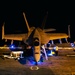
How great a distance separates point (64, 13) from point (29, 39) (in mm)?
43115

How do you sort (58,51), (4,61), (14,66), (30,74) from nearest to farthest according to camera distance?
(30,74) < (14,66) < (4,61) < (58,51)

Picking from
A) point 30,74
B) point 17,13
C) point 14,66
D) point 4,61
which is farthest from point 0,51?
point 17,13

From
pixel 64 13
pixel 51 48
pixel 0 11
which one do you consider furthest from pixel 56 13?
pixel 51 48

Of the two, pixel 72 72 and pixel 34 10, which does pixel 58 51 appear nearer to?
pixel 72 72

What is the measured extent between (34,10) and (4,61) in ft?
146

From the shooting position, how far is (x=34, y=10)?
7106cm

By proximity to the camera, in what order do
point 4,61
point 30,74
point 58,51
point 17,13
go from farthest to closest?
point 17,13 < point 58,51 < point 4,61 < point 30,74

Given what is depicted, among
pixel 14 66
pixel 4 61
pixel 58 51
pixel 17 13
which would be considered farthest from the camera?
pixel 17 13

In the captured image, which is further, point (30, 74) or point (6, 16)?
point (6, 16)

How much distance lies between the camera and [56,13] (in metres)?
69.8

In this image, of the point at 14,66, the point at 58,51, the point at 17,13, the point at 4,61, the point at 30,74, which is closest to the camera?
the point at 30,74

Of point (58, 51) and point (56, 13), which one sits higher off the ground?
point (56, 13)

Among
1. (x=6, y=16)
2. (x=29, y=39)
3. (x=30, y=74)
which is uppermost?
(x=6, y=16)

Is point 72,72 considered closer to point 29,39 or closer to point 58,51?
point 29,39
